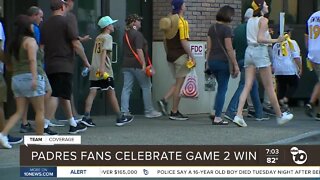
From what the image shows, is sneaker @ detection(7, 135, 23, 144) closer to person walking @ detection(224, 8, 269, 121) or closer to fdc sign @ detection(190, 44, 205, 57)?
person walking @ detection(224, 8, 269, 121)

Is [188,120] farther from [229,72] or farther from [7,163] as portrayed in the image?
[7,163]

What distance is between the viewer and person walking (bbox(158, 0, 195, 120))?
1180 cm

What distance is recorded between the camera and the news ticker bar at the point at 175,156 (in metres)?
6.97

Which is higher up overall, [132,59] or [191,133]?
[132,59]

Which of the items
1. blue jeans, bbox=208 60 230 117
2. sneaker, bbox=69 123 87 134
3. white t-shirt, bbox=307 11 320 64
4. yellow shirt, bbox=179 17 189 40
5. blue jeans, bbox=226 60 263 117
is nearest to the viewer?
sneaker, bbox=69 123 87 134

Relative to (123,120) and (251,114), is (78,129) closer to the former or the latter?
(123,120)

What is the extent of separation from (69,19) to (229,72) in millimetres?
2880

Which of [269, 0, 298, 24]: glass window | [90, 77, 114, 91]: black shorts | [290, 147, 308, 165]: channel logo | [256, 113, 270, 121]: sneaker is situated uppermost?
[269, 0, 298, 24]: glass window

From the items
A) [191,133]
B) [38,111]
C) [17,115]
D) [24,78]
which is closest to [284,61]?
[191,133]

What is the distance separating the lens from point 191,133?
10336 mm

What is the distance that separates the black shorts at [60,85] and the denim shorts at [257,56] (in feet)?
9.51

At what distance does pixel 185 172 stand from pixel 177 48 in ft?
17.4

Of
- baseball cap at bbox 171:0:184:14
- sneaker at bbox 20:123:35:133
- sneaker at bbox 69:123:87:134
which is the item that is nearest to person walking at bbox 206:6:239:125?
baseball cap at bbox 171:0:184:14

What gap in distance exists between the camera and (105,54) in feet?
35.7
